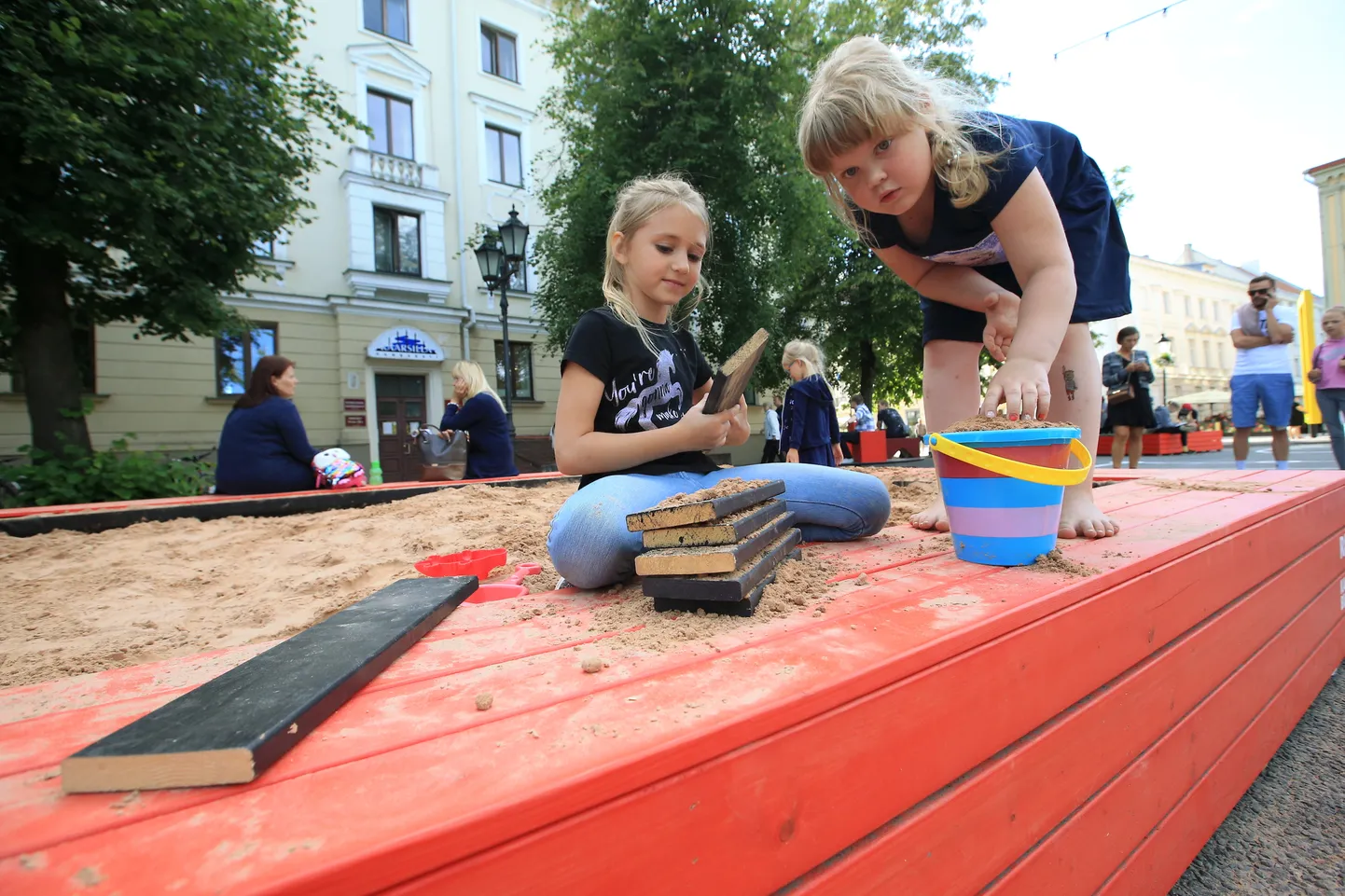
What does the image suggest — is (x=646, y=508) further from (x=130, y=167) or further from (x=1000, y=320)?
(x=130, y=167)

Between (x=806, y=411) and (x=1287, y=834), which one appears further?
(x=806, y=411)

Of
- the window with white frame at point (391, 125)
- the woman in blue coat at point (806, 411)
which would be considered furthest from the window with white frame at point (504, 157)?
the woman in blue coat at point (806, 411)

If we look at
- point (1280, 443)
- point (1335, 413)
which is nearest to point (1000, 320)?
point (1280, 443)

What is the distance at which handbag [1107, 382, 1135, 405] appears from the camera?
6301mm

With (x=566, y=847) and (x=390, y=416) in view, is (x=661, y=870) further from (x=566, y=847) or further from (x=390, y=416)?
(x=390, y=416)

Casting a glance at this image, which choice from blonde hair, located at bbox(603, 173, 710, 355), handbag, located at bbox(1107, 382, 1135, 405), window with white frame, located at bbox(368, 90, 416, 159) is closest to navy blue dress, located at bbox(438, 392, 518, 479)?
blonde hair, located at bbox(603, 173, 710, 355)

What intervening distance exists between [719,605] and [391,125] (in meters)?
15.4

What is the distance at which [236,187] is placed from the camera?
6.09 m

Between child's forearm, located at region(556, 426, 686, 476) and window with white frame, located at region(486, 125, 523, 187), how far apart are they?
48.2ft

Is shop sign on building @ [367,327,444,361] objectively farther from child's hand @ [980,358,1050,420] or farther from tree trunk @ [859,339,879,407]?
child's hand @ [980,358,1050,420]

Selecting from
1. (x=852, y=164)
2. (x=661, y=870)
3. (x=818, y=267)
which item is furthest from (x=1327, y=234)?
(x=661, y=870)

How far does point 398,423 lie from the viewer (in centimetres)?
1324

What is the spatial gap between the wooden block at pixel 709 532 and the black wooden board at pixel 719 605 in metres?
0.09

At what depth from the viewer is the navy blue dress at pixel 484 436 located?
529cm
